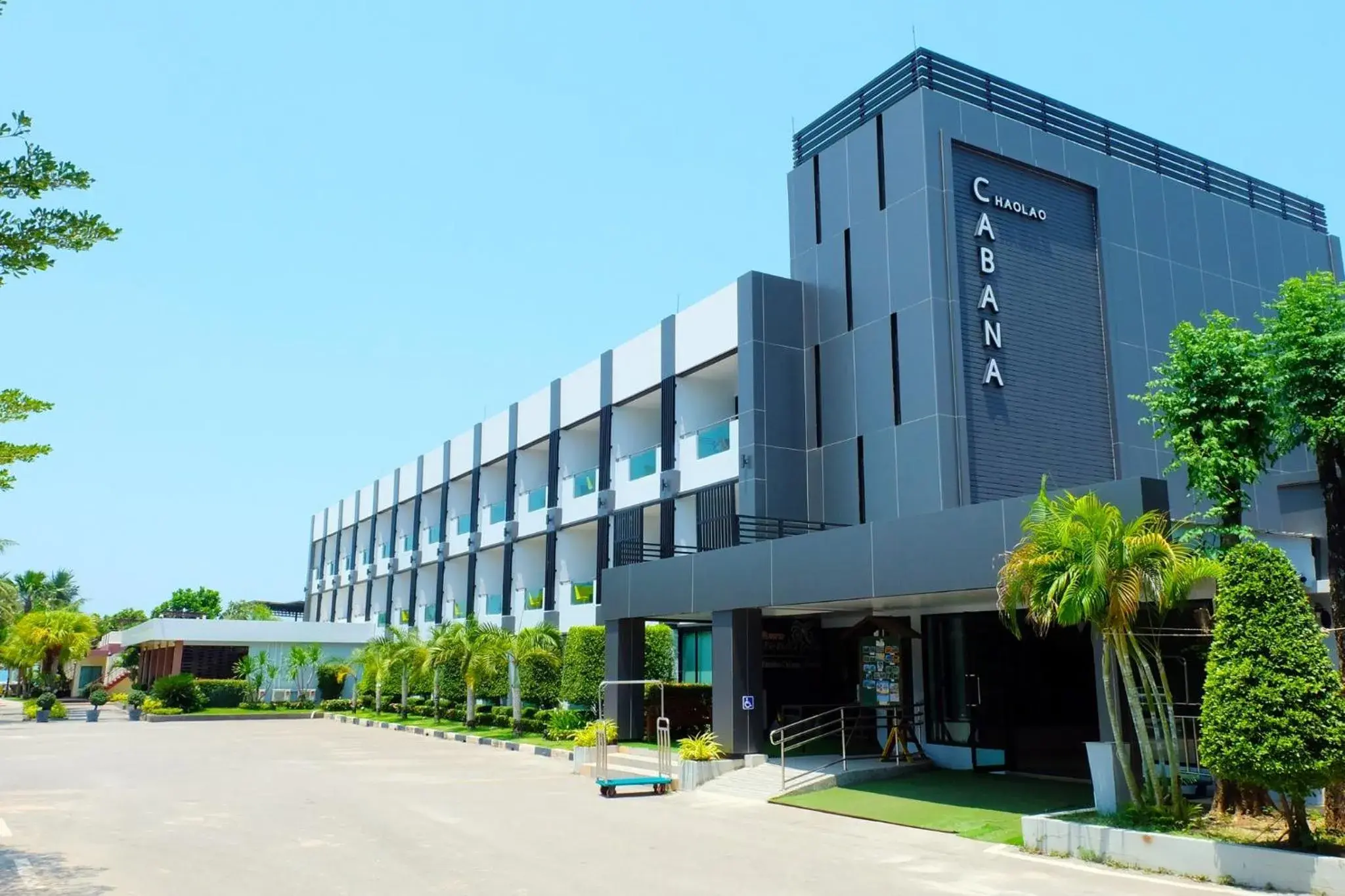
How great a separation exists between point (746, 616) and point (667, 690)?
7302mm

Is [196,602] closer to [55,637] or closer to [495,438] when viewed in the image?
[55,637]

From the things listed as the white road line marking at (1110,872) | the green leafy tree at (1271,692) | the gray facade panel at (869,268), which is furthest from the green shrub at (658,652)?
the green leafy tree at (1271,692)

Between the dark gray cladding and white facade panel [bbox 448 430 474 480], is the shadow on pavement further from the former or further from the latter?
white facade panel [bbox 448 430 474 480]

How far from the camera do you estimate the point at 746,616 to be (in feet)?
73.6

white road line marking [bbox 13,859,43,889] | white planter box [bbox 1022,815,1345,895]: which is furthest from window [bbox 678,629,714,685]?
white road line marking [bbox 13,859,43,889]

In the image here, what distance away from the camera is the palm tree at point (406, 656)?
40625 millimetres

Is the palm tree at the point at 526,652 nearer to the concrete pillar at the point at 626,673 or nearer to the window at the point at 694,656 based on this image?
the window at the point at 694,656

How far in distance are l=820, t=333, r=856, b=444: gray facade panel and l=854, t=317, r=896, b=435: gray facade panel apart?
0.25 metres

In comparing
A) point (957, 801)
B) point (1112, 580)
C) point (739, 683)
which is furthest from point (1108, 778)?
point (739, 683)

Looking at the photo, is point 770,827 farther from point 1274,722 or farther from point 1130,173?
point 1130,173

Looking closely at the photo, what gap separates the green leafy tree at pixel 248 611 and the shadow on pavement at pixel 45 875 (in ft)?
245

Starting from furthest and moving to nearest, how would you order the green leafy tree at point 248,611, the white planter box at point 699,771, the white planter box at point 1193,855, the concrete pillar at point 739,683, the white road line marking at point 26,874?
the green leafy tree at point 248,611
the concrete pillar at point 739,683
the white planter box at point 699,771
the white road line marking at point 26,874
the white planter box at point 1193,855

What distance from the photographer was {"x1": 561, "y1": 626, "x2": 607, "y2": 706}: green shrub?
31.7m

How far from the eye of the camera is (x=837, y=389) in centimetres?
2761
